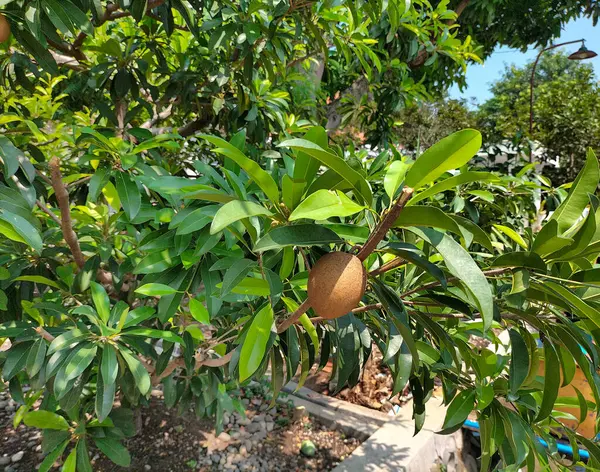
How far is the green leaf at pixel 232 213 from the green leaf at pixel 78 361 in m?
0.67

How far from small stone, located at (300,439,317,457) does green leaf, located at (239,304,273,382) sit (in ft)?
6.68

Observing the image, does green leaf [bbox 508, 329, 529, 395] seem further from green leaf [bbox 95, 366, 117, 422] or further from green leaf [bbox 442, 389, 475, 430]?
green leaf [bbox 95, 366, 117, 422]

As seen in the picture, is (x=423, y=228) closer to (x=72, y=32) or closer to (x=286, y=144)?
(x=286, y=144)

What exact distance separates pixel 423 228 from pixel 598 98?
692 cm

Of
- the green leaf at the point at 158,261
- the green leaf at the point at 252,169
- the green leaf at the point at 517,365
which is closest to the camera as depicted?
the green leaf at the point at 252,169

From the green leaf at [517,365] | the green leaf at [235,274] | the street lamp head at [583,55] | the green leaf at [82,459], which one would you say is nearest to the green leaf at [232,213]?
the green leaf at [235,274]

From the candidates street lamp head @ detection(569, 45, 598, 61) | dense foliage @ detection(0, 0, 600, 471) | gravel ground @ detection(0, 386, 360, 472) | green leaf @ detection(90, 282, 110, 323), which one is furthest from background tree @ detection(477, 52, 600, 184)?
green leaf @ detection(90, 282, 110, 323)

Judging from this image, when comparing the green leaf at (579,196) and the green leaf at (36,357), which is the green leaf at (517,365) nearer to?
the green leaf at (579,196)

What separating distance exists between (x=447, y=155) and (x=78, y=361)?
93 centimetres

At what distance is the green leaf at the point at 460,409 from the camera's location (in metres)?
0.91

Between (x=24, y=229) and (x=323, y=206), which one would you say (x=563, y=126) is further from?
(x=24, y=229)

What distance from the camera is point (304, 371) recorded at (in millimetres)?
896

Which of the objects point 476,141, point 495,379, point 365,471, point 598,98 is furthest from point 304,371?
point 598,98

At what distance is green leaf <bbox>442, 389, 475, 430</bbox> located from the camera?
909 millimetres
